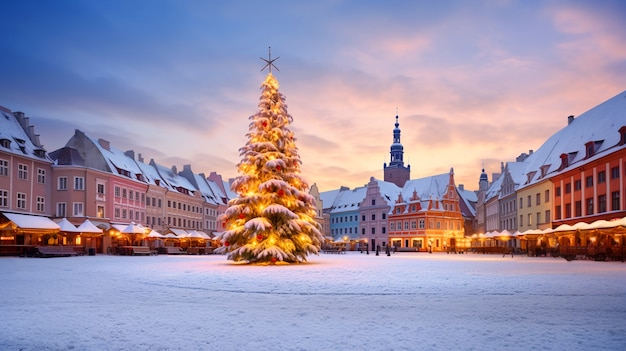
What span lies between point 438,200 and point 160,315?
82780mm

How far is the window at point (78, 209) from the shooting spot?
57.6 metres

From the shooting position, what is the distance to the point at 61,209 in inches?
2256

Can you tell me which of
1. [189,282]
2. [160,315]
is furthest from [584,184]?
[160,315]

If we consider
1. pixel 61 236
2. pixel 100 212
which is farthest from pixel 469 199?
pixel 61 236

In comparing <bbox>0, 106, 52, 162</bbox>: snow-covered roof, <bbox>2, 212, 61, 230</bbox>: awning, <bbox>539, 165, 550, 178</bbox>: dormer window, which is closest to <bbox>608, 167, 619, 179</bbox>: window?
<bbox>539, 165, 550, 178</bbox>: dormer window

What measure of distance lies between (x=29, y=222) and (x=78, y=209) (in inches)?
414

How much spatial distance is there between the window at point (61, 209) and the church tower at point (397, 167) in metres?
77.6

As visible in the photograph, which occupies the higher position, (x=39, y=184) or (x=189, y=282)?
(x=39, y=184)

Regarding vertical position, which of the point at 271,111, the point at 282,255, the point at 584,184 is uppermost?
the point at 271,111

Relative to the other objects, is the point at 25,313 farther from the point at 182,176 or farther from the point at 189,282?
the point at 182,176

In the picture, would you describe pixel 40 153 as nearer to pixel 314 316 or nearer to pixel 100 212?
pixel 100 212

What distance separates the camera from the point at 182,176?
292 feet

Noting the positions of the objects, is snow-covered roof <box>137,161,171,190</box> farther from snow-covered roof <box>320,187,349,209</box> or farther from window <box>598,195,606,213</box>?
window <box>598,195,606,213</box>

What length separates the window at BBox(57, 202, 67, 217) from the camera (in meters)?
57.2
